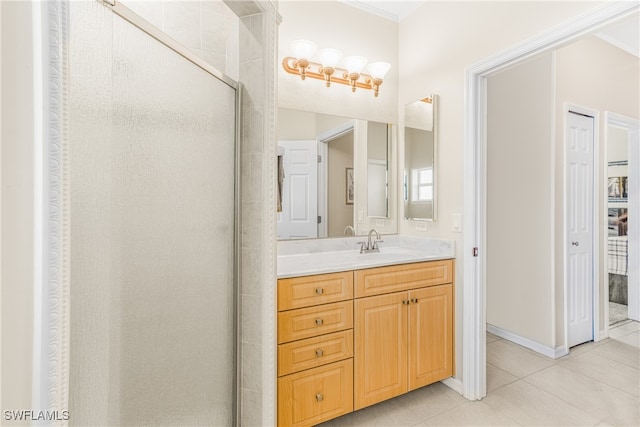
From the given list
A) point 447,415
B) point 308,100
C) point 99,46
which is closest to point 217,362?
point 99,46

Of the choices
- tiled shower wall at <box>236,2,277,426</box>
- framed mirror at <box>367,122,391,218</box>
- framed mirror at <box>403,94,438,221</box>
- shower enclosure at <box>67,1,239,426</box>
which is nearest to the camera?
shower enclosure at <box>67,1,239,426</box>

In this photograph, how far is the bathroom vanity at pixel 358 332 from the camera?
1571 mm

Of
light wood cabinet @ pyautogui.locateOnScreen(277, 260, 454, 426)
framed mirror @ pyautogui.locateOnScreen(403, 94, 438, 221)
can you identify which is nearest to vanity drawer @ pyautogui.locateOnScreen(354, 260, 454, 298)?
light wood cabinet @ pyautogui.locateOnScreen(277, 260, 454, 426)

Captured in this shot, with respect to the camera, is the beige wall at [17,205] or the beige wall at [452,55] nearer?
the beige wall at [17,205]

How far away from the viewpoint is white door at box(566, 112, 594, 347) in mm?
2689

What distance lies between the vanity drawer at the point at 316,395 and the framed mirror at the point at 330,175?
87 cm

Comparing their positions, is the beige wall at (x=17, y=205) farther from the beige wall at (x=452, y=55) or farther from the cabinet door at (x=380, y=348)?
the beige wall at (x=452, y=55)

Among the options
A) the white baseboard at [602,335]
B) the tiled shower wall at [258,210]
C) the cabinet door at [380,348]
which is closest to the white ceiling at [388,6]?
the tiled shower wall at [258,210]

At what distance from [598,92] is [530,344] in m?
2.34

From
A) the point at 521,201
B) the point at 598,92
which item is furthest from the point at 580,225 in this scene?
the point at 598,92

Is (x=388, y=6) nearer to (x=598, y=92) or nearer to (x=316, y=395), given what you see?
(x=598, y=92)

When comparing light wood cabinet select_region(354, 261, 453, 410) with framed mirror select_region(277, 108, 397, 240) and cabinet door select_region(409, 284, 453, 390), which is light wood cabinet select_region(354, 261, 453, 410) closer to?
cabinet door select_region(409, 284, 453, 390)

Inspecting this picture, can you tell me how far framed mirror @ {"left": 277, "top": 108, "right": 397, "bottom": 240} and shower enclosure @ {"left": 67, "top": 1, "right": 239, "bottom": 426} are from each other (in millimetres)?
810

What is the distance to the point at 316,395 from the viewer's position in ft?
5.35
